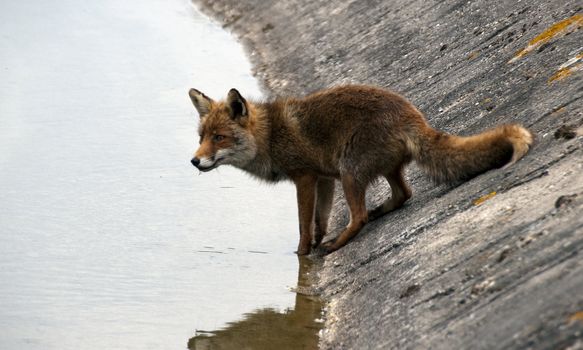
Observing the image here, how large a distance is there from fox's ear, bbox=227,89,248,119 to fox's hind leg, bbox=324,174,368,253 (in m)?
1.61

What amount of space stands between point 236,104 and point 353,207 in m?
1.98

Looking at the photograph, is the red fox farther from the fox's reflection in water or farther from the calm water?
the fox's reflection in water

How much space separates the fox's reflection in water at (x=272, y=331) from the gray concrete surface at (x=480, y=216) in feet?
0.71

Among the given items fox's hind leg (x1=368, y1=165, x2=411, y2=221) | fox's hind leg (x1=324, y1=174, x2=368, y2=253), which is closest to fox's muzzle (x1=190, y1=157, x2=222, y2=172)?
fox's hind leg (x1=324, y1=174, x2=368, y2=253)

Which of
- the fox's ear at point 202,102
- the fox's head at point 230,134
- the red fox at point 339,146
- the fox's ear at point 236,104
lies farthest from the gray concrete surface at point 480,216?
the fox's ear at point 202,102

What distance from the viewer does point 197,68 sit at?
2431 cm

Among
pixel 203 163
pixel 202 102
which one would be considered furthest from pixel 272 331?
pixel 202 102

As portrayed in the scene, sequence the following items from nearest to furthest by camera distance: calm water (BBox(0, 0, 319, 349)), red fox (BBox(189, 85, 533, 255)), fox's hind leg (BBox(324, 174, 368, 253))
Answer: calm water (BBox(0, 0, 319, 349)) → red fox (BBox(189, 85, 533, 255)) → fox's hind leg (BBox(324, 174, 368, 253))

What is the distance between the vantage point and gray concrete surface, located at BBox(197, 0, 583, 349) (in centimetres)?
745

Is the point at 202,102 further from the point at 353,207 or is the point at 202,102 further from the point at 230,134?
the point at 353,207

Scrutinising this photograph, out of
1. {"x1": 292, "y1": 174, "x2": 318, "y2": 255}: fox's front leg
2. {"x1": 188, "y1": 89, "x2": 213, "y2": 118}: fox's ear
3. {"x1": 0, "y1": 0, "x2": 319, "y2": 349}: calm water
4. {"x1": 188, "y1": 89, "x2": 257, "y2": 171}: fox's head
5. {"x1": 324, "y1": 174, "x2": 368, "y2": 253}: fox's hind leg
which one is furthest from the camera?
{"x1": 188, "y1": 89, "x2": 213, "y2": 118}: fox's ear

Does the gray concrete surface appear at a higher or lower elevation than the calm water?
higher

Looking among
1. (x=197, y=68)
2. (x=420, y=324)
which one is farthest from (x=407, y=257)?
(x=197, y=68)

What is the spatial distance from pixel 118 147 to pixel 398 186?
6.66 meters
